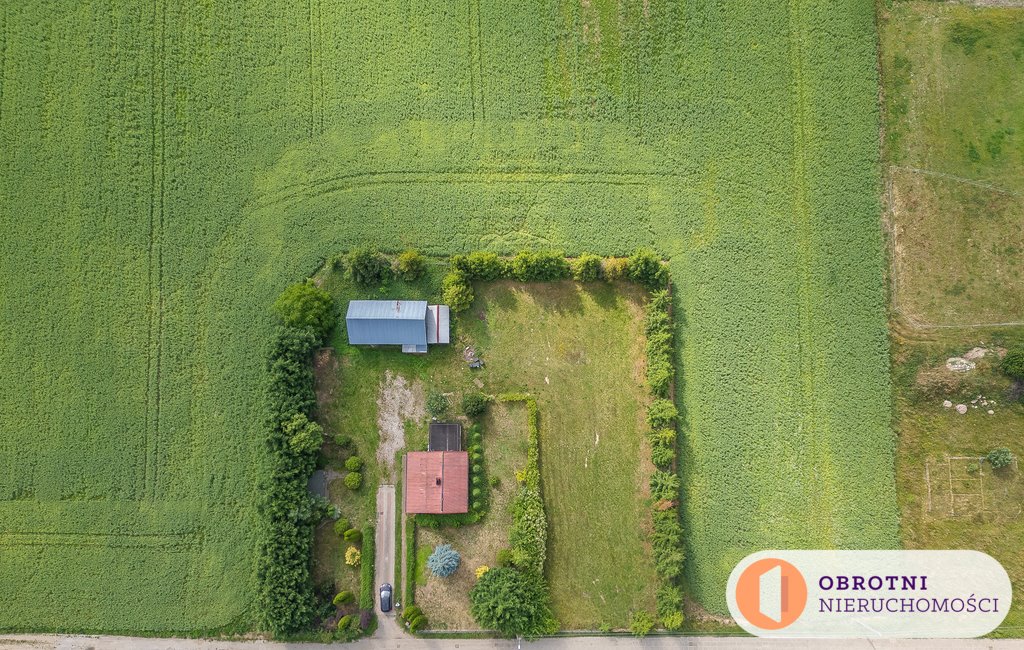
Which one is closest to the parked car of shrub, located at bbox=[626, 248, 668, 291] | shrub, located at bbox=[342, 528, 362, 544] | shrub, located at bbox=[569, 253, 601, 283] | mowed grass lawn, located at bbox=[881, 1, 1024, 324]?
shrub, located at bbox=[342, 528, 362, 544]

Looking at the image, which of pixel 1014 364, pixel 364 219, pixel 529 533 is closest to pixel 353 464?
pixel 529 533

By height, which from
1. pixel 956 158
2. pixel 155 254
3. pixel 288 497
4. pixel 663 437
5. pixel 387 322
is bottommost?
pixel 288 497

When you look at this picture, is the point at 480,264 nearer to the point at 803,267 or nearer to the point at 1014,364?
the point at 803,267

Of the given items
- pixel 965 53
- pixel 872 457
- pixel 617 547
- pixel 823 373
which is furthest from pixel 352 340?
pixel 965 53

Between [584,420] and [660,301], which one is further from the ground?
[660,301]

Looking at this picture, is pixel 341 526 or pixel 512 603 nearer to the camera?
pixel 512 603

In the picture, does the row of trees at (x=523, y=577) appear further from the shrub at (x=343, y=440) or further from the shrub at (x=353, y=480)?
the shrub at (x=343, y=440)
